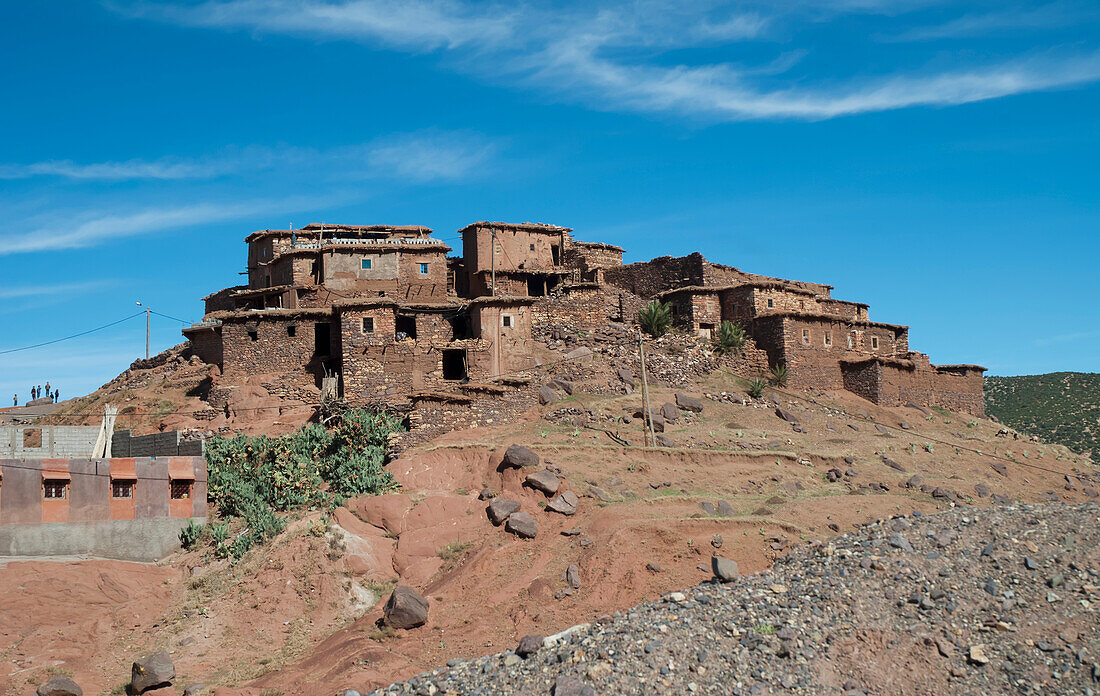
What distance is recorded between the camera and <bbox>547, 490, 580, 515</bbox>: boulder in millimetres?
22578

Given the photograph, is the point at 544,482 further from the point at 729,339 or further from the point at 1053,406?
the point at 1053,406

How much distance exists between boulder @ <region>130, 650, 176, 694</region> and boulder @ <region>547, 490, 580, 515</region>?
9350 mm

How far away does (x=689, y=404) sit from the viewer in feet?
105

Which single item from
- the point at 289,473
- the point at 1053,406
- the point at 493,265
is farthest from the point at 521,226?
the point at 1053,406

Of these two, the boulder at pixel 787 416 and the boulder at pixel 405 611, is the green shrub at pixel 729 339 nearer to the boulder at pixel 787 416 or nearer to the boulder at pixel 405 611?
the boulder at pixel 787 416

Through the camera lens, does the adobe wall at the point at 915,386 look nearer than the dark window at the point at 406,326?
No

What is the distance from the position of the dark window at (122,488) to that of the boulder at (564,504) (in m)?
12.0

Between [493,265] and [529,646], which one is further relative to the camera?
[493,265]

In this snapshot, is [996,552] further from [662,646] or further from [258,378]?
[258,378]

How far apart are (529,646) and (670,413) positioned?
48.7ft

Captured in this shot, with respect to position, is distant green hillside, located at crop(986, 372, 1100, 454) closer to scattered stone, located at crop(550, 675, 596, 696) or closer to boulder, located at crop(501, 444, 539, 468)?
boulder, located at crop(501, 444, 539, 468)

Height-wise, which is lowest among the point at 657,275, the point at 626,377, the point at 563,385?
the point at 563,385

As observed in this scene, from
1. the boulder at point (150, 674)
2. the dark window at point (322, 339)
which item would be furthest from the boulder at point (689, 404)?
the boulder at point (150, 674)

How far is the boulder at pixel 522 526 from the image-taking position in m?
21.9
